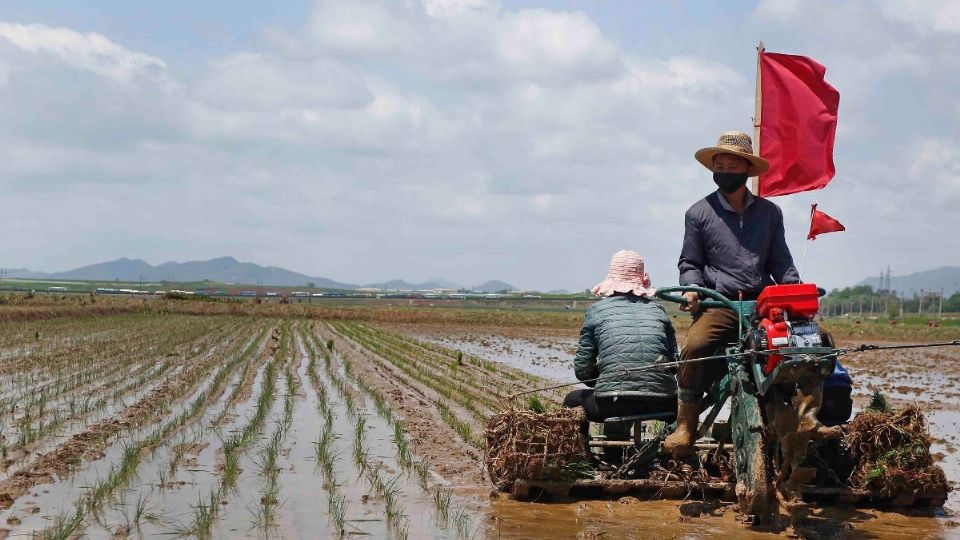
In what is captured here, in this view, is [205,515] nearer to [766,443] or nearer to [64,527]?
[64,527]

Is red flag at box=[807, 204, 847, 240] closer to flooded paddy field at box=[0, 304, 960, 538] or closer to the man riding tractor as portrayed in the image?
the man riding tractor

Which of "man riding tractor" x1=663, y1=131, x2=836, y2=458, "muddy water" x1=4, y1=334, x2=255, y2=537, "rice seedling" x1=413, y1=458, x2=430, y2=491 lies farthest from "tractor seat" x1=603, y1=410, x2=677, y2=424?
"muddy water" x1=4, y1=334, x2=255, y2=537

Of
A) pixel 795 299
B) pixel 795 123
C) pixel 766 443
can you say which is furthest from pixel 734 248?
pixel 795 123

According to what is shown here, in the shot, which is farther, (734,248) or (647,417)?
(647,417)

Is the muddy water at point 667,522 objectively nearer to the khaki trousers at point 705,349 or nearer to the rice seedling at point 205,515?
the khaki trousers at point 705,349

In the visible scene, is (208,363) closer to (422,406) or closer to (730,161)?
(422,406)

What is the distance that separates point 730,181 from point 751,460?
68.3 inches

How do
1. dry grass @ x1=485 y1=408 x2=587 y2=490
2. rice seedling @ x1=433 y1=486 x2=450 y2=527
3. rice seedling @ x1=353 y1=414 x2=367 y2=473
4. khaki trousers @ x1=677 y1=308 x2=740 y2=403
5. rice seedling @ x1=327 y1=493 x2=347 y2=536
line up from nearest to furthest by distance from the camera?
rice seedling @ x1=327 y1=493 x2=347 y2=536 → rice seedling @ x1=433 y1=486 x2=450 y2=527 → khaki trousers @ x1=677 y1=308 x2=740 y2=403 → dry grass @ x1=485 y1=408 x2=587 y2=490 → rice seedling @ x1=353 y1=414 x2=367 y2=473

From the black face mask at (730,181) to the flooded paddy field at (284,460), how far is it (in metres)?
1.91

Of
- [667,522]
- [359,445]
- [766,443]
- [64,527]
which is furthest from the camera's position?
[359,445]

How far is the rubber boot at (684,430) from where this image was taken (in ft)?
19.8

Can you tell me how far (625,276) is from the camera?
684cm

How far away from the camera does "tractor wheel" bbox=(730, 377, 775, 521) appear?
17.7 ft

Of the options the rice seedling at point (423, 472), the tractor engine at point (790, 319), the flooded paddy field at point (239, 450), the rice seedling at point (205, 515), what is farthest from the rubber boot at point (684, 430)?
the rice seedling at point (205, 515)
